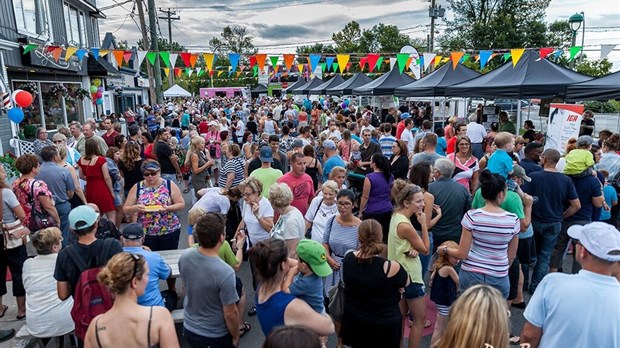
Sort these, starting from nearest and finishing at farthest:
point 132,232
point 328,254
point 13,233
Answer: point 132,232 → point 328,254 → point 13,233

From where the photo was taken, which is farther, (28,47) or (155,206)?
(28,47)

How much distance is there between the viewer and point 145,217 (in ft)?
15.3

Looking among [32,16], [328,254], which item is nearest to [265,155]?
[328,254]

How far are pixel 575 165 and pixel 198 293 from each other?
4440mm

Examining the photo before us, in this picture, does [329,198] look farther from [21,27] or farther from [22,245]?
[21,27]

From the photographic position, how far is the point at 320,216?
422 centimetres

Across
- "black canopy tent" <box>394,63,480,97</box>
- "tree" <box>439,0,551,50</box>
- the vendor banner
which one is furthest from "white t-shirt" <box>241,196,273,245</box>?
"tree" <box>439,0,551,50</box>

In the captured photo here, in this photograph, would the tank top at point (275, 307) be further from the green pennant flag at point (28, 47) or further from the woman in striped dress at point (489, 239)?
the green pennant flag at point (28, 47)

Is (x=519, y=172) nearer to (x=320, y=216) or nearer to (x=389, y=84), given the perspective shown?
(x=320, y=216)

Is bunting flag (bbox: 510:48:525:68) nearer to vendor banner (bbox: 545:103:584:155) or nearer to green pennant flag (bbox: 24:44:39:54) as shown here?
vendor banner (bbox: 545:103:584:155)

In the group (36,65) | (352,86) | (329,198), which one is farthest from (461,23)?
(329,198)

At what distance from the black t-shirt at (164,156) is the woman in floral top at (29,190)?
244 centimetres

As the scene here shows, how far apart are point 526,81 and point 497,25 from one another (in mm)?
27531

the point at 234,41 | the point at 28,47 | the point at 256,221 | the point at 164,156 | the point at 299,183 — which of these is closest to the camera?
the point at 256,221
